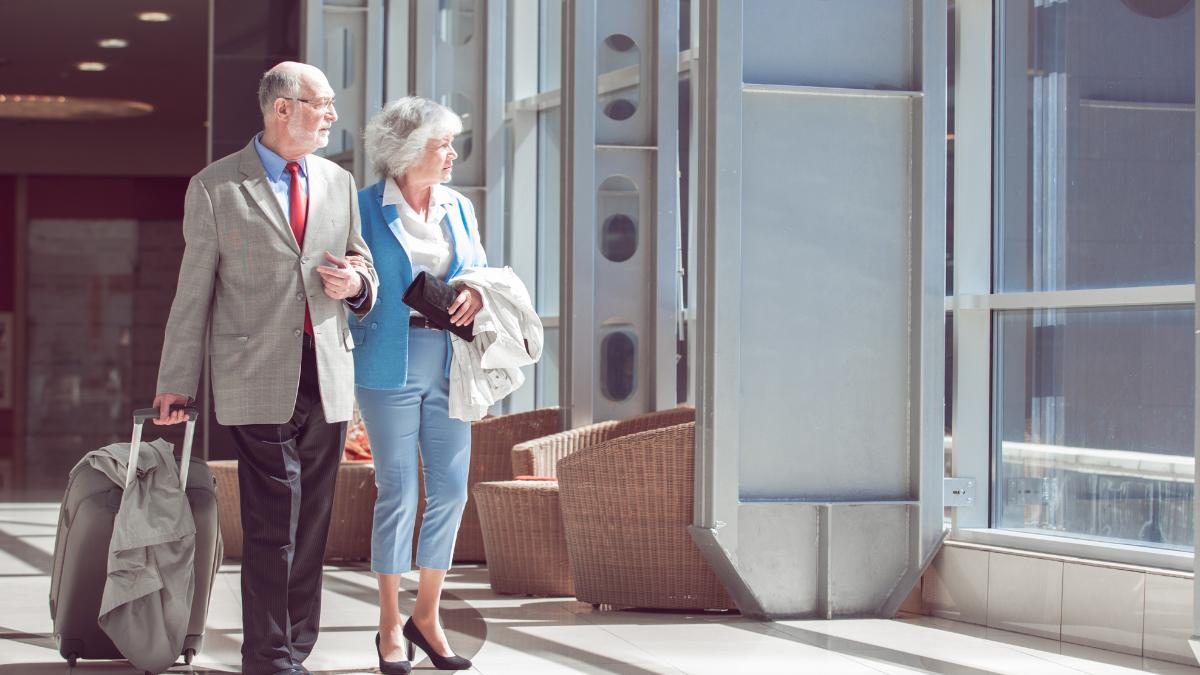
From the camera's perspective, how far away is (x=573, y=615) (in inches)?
206

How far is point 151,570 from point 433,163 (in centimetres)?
121

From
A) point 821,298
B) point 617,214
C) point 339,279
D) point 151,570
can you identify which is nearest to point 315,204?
point 339,279

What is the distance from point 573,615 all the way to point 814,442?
97cm

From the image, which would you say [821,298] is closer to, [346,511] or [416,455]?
[416,455]

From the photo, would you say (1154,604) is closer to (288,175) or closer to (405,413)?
(405,413)

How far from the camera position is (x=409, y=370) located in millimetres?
4008

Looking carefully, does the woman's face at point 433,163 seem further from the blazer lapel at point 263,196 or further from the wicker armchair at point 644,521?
the wicker armchair at point 644,521

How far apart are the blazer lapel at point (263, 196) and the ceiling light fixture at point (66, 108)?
16.9 metres

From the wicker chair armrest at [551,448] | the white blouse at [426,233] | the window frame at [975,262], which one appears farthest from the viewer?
the wicker chair armrest at [551,448]

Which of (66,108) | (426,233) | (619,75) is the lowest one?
(426,233)

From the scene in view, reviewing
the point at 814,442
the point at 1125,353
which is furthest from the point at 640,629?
the point at 1125,353

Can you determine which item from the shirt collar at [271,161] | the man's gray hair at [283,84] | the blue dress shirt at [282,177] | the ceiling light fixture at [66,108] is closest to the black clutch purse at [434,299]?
the blue dress shirt at [282,177]

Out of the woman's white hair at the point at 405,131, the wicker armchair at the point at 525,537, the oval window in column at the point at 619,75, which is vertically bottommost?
the wicker armchair at the point at 525,537

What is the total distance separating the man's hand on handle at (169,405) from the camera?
3.69 meters
